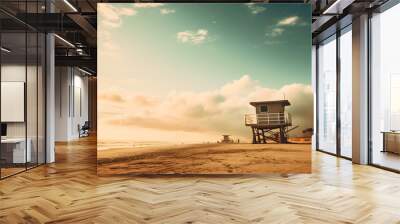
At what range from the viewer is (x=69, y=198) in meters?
4.82

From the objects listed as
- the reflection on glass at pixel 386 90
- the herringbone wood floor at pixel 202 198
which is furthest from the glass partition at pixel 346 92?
the herringbone wood floor at pixel 202 198

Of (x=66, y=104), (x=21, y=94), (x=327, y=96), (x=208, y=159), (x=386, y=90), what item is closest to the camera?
(x=208, y=159)

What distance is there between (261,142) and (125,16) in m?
3.20

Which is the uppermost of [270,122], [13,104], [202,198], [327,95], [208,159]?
[327,95]

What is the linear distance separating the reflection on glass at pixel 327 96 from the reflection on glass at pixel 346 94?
1.69ft

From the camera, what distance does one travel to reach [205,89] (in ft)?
20.8

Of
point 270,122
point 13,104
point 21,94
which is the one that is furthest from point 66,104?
point 270,122

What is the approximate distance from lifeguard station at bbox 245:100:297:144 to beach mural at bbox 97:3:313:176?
0.06ft

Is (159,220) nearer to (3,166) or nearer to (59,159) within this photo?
(3,166)

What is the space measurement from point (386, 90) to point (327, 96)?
3.08 meters

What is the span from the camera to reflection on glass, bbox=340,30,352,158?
8.68m

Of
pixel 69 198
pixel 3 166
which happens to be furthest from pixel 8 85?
pixel 69 198

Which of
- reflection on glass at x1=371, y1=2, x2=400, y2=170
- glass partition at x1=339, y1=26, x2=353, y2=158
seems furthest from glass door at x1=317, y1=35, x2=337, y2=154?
reflection on glass at x1=371, y1=2, x2=400, y2=170

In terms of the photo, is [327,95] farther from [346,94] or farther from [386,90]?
[386,90]
